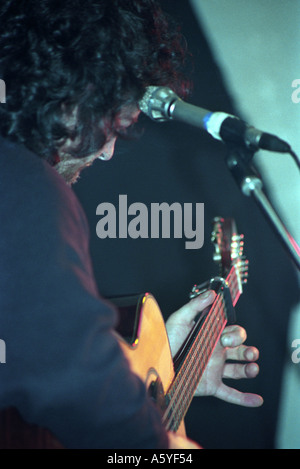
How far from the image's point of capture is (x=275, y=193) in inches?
65.9

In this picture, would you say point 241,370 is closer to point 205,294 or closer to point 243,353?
point 243,353

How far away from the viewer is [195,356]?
1.22 metres

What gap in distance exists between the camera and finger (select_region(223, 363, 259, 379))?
1.36 meters

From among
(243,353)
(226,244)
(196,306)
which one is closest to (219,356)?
(243,353)

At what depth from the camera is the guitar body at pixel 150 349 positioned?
1022mm

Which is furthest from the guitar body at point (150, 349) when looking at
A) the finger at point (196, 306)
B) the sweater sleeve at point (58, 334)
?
the sweater sleeve at point (58, 334)

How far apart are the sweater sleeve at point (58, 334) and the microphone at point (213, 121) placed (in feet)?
0.97

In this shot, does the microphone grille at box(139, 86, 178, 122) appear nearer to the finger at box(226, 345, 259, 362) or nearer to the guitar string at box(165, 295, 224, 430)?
the guitar string at box(165, 295, 224, 430)

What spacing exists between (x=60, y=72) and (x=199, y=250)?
0.93m

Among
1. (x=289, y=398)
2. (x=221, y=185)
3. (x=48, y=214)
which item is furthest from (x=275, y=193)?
(x=48, y=214)

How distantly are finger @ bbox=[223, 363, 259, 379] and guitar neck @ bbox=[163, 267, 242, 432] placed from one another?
0.41 feet


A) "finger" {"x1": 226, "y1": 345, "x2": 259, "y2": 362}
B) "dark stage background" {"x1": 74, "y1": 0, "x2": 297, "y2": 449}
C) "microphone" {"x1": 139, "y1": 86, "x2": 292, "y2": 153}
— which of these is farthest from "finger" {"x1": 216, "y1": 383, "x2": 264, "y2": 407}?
"microphone" {"x1": 139, "y1": 86, "x2": 292, "y2": 153}

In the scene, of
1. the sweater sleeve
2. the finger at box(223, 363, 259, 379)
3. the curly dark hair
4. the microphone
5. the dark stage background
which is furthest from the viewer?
the dark stage background

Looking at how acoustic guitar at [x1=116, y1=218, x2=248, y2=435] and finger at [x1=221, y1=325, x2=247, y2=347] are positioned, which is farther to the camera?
finger at [x1=221, y1=325, x2=247, y2=347]
